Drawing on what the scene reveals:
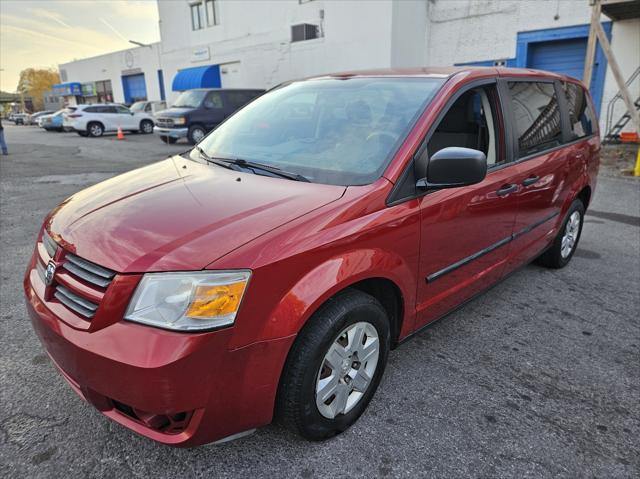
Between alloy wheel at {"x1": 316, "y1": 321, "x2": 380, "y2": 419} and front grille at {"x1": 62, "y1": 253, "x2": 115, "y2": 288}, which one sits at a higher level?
→ front grille at {"x1": 62, "y1": 253, "x2": 115, "y2": 288}

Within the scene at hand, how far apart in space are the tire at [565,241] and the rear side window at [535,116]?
832 millimetres

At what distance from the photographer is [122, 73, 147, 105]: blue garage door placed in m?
37.6

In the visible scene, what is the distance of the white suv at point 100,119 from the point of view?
70.5 ft

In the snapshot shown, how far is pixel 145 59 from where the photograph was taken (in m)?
35.5

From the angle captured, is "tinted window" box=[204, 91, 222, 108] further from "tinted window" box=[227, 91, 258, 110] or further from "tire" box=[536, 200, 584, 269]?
"tire" box=[536, 200, 584, 269]

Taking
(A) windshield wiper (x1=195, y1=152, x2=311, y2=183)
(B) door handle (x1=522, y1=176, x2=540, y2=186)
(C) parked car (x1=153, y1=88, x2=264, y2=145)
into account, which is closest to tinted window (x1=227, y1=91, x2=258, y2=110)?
(C) parked car (x1=153, y1=88, x2=264, y2=145)

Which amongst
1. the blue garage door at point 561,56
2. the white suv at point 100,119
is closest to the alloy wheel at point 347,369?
the blue garage door at point 561,56

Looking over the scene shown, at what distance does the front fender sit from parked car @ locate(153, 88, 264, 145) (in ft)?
48.8

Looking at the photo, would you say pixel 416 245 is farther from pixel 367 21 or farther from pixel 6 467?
pixel 367 21

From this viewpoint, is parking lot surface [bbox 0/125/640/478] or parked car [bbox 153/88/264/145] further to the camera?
parked car [bbox 153/88/264/145]

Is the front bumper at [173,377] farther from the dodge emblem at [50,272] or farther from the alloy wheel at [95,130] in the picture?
the alloy wheel at [95,130]

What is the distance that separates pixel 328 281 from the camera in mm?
1941

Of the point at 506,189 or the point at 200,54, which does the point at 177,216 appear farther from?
the point at 200,54

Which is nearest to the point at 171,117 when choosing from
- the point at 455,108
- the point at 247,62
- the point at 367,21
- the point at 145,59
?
the point at 367,21
